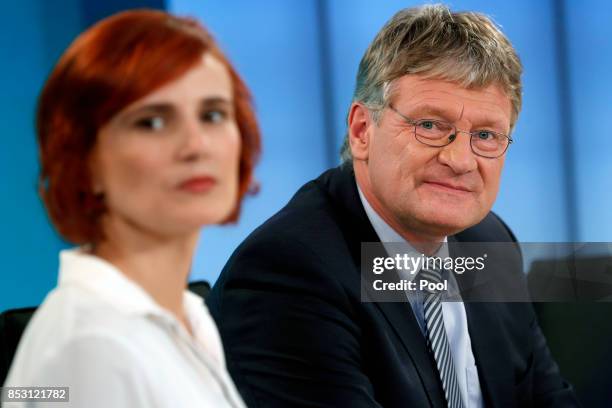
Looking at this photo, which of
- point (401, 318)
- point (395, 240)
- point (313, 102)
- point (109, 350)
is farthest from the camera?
point (313, 102)

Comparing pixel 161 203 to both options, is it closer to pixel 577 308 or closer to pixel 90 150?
pixel 90 150

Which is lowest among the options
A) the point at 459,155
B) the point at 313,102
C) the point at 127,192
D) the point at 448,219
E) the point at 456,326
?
the point at 127,192

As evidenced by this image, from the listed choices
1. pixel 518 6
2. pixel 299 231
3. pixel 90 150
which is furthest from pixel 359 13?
pixel 90 150

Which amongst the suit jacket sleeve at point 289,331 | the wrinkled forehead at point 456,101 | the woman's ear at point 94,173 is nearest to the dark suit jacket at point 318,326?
the suit jacket sleeve at point 289,331

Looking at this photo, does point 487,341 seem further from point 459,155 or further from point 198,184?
point 198,184

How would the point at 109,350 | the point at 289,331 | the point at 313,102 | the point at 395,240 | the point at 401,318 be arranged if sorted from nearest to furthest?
the point at 109,350, the point at 289,331, the point at 401,318, the point at 395,240, the point at 313,102

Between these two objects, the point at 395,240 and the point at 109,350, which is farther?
the point at 395,240

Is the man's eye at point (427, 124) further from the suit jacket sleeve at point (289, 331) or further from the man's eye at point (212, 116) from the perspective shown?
the man's eye at point (212, 116)

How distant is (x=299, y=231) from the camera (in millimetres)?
1577

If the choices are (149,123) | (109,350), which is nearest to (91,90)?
(149,123)

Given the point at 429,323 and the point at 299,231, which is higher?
the point at 299,231

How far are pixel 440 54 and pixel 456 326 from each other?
1.71ft

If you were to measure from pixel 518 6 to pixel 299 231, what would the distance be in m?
1.71

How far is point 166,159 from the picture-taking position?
2.34ft
